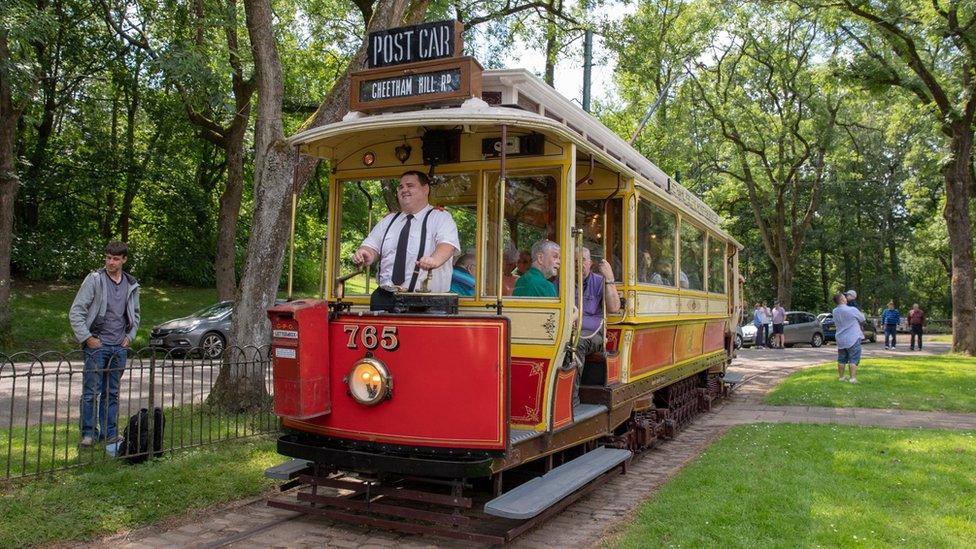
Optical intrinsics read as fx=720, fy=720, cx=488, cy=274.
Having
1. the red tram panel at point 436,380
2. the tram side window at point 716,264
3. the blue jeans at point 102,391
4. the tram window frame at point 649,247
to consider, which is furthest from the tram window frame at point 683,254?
the blue jeans at point 102,391

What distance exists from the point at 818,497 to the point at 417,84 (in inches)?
176

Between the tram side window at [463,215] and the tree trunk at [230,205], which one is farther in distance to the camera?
the tree trunk at [230,205]

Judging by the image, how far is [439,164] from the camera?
5801 millimetres

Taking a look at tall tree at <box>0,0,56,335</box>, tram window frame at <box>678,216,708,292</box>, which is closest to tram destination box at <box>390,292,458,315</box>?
tram window frame at <box>678,216,708,292</box>

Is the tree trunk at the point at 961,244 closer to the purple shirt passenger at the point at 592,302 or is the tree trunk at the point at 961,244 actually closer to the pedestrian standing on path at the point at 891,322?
the pedestrian standing on path at the point at 891,322

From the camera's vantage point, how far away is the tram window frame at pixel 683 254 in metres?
8.88

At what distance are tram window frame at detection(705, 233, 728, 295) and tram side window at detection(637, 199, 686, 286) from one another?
239 centimetres

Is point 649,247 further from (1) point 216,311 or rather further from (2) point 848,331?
(1) point 216,311

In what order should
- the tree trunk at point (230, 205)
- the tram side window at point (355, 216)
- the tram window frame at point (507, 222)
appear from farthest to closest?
1. the tree trunk at point (230, 205)
2. the tram side window at point (355, 216)
3. the tram window frame at point (507, 222)

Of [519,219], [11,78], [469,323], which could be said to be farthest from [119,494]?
[11,78]

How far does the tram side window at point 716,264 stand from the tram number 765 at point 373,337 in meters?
7.14

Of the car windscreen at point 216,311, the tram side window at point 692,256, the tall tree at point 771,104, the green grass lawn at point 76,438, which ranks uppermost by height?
the tall tree at point 771,104

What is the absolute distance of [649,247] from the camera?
768cm

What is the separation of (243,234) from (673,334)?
23082 millimetres
